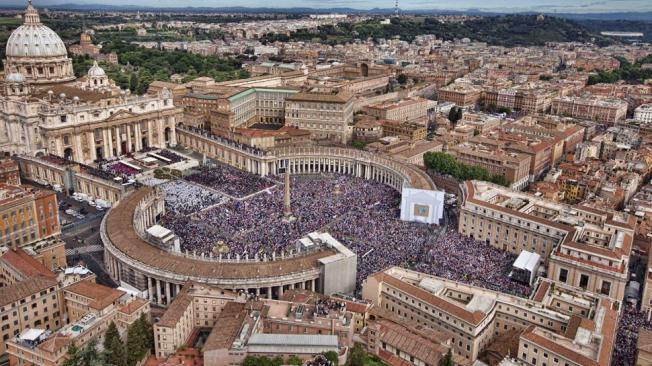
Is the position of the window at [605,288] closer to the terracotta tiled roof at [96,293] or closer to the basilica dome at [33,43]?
the terracotta tiled roof at [96,293]

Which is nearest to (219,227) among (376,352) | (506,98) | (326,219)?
(326,219)

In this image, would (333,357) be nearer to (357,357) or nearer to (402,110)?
(357,357)

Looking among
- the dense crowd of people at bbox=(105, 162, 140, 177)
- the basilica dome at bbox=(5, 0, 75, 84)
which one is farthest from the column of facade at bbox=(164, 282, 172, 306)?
the basilica dome at bbox=(5, 0, 75, 84)

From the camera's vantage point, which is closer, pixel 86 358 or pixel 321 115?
pixel 86 358

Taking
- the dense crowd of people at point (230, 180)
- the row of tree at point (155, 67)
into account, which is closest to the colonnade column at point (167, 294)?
the dense crowd of people at point (230, 180)

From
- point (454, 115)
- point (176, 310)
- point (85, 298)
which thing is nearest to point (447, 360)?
point (176, 310)

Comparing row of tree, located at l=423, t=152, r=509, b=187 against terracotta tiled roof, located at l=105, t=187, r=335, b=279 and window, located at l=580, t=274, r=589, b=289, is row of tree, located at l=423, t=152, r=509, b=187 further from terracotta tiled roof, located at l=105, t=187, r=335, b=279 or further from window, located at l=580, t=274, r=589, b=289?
terracotta tiled roof, located at l=105, t=187, r=335, b=279

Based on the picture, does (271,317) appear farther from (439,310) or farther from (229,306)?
(439,310)
